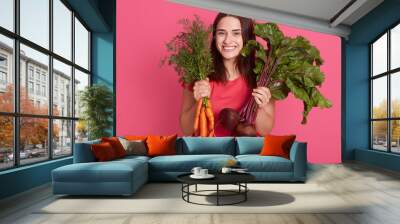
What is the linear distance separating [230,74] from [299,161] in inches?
105

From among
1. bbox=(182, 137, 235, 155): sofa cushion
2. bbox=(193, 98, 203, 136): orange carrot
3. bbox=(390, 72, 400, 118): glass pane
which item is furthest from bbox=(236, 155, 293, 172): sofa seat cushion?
bbox=(390, 72, 400, 118): glass pane

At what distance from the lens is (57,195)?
4.48 metres

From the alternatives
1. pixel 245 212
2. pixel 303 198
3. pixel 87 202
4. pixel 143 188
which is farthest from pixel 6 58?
pixel 303 198

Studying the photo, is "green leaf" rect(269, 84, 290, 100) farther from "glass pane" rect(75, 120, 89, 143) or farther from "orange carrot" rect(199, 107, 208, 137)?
"glass pane" rect(75, 120, 89, 143)

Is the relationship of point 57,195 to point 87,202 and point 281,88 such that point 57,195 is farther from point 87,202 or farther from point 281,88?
point 281,88

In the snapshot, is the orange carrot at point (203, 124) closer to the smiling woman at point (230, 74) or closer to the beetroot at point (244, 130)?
the smiling woman at point (230, 74)

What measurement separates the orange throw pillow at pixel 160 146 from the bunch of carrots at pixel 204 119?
1.35 meters

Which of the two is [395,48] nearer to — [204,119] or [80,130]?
[204,119]

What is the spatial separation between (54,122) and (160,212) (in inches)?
113

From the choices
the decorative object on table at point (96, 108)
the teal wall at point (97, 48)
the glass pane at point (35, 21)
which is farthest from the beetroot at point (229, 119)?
the glass pane at point (35, 21)

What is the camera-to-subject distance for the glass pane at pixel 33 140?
4755 mm

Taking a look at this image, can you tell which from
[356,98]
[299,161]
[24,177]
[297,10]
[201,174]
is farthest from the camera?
[356,98]

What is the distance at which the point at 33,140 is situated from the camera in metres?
5.05

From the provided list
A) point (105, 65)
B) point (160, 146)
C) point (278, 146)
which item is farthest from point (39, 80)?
point (278, 146)
